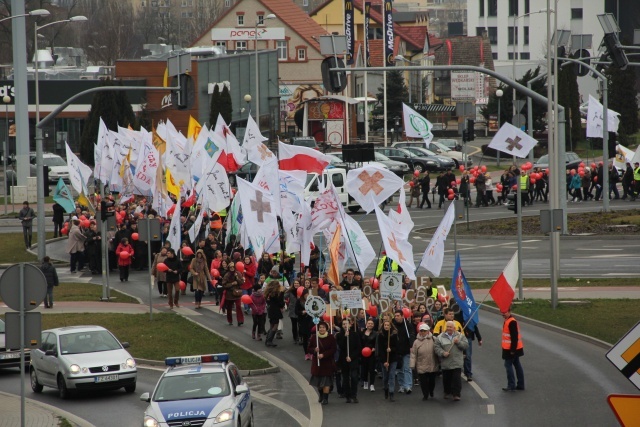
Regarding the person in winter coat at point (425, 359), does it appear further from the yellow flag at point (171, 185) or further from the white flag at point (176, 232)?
the yellow flag at point (171, 185)

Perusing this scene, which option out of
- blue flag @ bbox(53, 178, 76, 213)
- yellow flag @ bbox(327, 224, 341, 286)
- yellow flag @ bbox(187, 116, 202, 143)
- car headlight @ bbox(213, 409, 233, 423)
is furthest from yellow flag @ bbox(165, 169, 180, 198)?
car headlight @ bbox(213, 409, 233, 423)

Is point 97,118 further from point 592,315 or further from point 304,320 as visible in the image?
point 592,315

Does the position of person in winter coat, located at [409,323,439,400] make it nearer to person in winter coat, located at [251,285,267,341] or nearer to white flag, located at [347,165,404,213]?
person in winter coat, located at [251,285,267,341]

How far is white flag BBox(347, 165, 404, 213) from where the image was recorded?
24125 mm

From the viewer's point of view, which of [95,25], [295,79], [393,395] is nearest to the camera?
[393,395]

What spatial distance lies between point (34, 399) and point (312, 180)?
24.9 metres

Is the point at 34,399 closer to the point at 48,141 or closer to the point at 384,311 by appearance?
the point at 384,311

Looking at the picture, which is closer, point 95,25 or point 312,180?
point 312,180

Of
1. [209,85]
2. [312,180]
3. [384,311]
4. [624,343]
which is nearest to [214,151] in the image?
[312,180]

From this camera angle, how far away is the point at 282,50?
96.9m

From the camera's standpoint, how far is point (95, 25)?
145875 millimetres

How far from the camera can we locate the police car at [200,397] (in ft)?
49.0

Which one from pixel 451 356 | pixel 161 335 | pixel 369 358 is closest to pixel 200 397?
pixel 369 358

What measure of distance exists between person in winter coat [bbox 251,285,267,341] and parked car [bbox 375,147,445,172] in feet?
129
